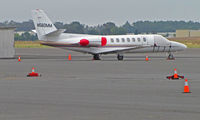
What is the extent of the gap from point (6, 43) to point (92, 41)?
10.1 metres

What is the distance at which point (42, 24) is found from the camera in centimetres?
4528

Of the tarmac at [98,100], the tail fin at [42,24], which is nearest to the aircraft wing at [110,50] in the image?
the tail fin at [42,24]

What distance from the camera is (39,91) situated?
19.1 meters

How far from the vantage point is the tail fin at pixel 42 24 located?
44875 mm

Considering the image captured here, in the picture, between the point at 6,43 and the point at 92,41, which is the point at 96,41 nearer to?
the point at 92,41

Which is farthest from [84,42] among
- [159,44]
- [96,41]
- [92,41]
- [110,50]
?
[159,44]

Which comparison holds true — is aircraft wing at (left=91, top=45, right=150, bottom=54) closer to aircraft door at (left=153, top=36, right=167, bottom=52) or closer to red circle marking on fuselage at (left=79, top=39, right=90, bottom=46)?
red circle marking on fuselage at (left=79, top=39, right=90, bottom=46)

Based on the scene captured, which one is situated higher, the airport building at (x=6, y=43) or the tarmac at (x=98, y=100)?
the airport building at (x=6, y=43)

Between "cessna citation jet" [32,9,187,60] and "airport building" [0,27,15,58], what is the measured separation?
647 cm

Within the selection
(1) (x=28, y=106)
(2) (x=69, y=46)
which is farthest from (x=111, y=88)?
(2) (x=69, y=46)

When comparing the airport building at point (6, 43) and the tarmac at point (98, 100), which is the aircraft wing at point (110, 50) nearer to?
the airport building at point (6, 43)

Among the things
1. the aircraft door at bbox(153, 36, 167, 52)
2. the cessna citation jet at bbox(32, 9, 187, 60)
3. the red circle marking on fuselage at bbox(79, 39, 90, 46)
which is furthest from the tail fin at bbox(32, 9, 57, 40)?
the aircraft door at bbox(153, 36, 167, 52)

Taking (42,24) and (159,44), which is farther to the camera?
(159,44)

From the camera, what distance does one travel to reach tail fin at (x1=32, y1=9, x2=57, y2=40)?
4488 cm
